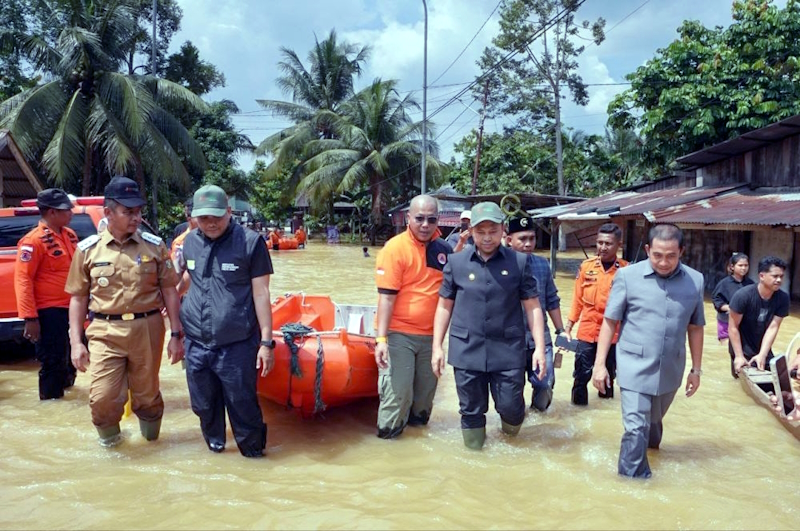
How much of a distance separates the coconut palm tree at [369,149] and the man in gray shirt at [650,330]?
25650mm

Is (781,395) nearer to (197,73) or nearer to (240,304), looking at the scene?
(240,304)

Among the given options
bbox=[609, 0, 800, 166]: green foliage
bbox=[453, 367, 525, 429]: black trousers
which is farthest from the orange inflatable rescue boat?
bbox=[609, 0, 800, 166]: green foliage

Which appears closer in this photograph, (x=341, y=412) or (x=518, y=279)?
(x=518, y=279)

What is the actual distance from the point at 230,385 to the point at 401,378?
122 centimetres

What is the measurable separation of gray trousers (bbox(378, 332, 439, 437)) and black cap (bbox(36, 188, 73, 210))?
120 inches

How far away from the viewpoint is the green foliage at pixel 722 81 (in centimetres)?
1631

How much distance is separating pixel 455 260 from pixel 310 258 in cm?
2085

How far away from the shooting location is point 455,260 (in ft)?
14.1

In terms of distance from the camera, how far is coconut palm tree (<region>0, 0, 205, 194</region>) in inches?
680

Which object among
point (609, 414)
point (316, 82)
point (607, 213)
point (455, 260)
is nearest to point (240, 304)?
point (455, 260)

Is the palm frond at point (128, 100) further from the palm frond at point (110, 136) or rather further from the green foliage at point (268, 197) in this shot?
the green foliage at point (268, 197)

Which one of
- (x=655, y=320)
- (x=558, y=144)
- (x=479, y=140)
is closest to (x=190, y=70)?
(x=479, y=140)

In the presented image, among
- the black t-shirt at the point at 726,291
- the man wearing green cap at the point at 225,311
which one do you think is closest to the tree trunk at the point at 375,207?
the black t-shirt at the point at 726,291

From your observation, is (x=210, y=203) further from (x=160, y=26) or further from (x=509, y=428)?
(x=160, y=26)
